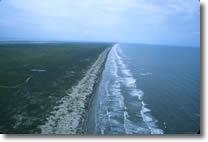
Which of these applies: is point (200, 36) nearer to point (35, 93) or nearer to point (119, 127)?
point (119, 127)

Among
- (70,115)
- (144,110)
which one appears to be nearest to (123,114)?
(144,110)

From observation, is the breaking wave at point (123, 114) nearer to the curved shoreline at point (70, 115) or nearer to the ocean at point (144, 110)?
the ocean at point (144, 110)

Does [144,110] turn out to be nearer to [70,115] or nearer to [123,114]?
[123,114]

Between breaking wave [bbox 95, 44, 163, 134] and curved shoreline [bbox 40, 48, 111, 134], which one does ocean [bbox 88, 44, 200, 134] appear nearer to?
breaking wave [bbox 95, 44, 163, 134]

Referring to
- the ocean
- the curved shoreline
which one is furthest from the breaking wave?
the curved shoreline

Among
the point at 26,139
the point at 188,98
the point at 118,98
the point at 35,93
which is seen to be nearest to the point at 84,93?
the point at 118,98

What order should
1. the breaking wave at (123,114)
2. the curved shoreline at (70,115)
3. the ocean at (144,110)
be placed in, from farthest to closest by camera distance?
1. the ocean at (144,110)
2. the breaking wave at (123,114)
3. the curved shoreline at (70,115)

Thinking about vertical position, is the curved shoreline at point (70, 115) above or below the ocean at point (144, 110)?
above

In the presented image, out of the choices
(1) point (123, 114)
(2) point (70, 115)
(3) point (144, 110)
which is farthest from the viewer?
(3) point (144, 110)

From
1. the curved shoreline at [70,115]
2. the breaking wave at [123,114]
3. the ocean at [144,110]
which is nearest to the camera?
the curved shoreline at [70,115]

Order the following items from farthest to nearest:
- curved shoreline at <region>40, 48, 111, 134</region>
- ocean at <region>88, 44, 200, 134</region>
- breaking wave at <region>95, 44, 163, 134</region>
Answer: ocean at <region>88, 44, 200, 134</region> → breaking wave at <region>95, 44, 163, 134</region> → curved shoreline at <region>40, 48, 111, 134</region>

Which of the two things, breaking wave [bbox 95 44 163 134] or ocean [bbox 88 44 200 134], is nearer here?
breaking wave [bbox 95 44 163 134]

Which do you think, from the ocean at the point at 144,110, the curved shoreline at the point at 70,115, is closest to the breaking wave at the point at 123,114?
the ocean at the point at 144,110
